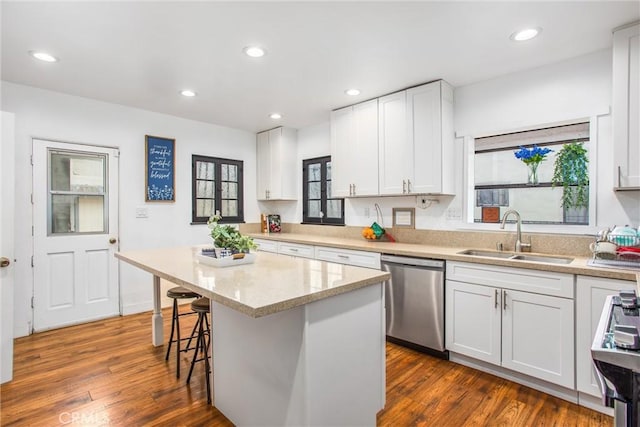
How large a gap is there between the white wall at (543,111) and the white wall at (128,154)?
274 cm

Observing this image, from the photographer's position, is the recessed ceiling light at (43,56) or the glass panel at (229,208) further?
the glass panel at (229,208)

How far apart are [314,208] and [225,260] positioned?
8.95 ft

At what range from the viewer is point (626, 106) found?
2.13 meters

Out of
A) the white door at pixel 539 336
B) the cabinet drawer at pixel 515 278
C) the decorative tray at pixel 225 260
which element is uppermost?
the decorative tray at pixel 225 260

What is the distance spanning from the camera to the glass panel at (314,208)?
4.70 meters

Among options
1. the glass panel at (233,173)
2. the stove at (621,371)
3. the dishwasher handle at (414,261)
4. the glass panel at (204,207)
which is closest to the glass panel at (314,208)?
the glass panel at (233,173)

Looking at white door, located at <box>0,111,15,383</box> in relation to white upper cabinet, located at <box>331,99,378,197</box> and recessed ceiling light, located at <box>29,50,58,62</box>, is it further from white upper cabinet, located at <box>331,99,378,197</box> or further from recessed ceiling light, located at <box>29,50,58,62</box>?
white upper cabinet, located at <box>331,99,378,197</box>

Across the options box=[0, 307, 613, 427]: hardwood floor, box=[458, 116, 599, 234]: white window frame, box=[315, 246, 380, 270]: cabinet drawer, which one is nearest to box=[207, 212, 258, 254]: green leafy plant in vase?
box=[0, 307, 613, 427]: hardwood floor

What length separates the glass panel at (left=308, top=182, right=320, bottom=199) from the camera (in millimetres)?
4699

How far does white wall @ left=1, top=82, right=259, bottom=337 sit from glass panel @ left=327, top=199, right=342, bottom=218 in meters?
1.29

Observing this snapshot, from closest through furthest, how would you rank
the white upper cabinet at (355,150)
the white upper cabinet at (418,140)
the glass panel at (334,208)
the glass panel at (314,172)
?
the white upper cabinet at (418,140)
the white upper cabinet at (355,150)
the glass panel at (334,208)
the glass panel at (314,172)

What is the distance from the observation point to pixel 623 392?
0.83 m

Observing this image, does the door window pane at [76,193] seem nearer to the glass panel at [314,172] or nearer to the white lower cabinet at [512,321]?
the glass panel at [314,172]

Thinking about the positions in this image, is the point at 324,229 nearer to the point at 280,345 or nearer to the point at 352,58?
the point at 352,58
